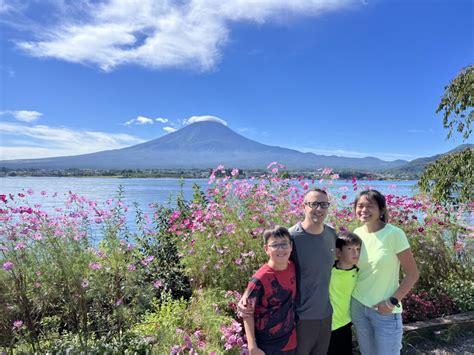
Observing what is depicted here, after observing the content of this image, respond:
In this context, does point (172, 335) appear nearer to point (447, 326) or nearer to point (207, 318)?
point (207, 318)

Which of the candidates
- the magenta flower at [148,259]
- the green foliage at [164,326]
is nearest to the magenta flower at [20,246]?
the magenta flower at [148,259]

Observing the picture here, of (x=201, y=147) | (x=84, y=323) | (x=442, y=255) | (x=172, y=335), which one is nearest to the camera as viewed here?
(x=172, y=335)

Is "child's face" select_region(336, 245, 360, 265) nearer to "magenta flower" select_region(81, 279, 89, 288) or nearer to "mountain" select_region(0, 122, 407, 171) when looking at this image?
"magenta flower" select_region(81, 279, 89, 288)

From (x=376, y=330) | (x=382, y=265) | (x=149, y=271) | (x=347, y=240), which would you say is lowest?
(x=149, y=271)

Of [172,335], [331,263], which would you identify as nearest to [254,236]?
[172,335]

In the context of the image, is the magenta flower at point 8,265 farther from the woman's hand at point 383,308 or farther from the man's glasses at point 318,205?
the woman's hand at point 383,308

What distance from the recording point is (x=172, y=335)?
10.2ft

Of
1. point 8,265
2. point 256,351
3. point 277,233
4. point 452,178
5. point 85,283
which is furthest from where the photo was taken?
point 452,178

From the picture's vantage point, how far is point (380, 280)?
2.57m

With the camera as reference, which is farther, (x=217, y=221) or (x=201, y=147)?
(x=201, y=147)

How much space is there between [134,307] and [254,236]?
1433 millimetres

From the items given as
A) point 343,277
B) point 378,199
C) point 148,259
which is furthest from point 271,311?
point 148,259

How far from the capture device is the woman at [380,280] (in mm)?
2537

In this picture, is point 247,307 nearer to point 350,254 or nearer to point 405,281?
point 350,254
